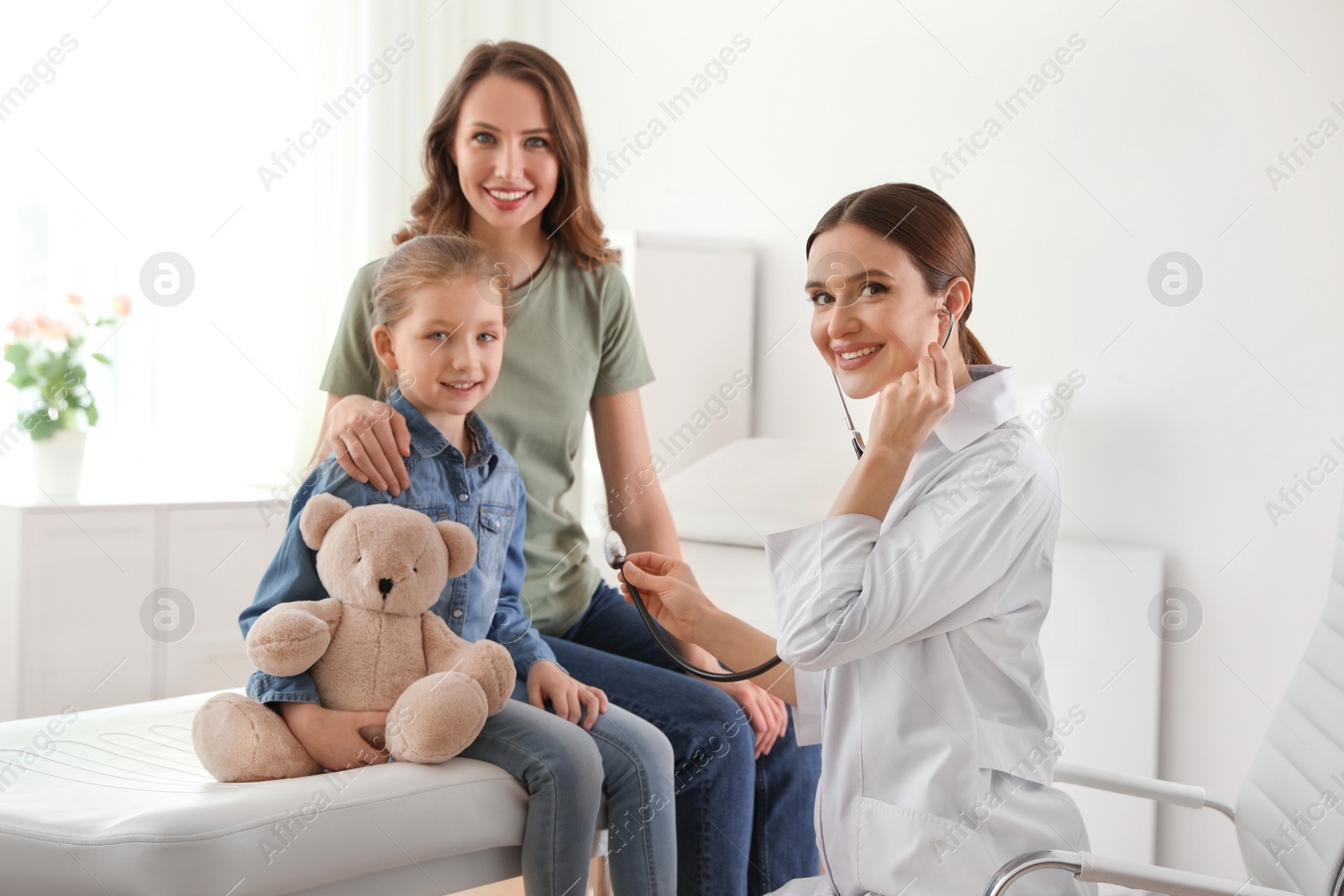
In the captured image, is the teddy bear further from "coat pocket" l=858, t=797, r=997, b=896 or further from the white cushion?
"coat pocket" l=858, t=797, r=997, b=896

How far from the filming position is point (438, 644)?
117 centimetres

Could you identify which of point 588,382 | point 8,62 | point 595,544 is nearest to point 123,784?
point 588,382

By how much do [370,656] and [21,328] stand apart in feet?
5.58

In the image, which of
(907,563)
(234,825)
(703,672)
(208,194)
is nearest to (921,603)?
(907,563)

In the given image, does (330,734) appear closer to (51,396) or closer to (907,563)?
(907,563)

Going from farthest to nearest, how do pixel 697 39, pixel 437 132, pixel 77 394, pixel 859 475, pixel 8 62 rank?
pixel 697 39, pixel 8 62, pixel 77 394, pixel 437 132, pixel 859 475

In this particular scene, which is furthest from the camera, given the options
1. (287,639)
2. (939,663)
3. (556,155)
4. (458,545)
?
(556,155)

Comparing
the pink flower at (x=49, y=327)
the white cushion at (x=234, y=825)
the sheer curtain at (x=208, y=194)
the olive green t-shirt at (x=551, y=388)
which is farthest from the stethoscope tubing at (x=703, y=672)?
the sheer curtain at (x=208, y=194)

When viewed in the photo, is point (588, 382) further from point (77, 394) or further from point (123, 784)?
point (77, 394)

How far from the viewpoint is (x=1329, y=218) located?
177cm

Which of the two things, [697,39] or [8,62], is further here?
[697,39]

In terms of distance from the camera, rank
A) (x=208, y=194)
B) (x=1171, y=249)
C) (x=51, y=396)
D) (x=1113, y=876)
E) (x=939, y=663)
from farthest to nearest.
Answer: (x=208, y=194)
(x=51, y=396)
(x=1171, y=249)
(x=939, y=663)
(x=1113, y=876)

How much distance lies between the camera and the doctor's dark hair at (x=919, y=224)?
3.31ft

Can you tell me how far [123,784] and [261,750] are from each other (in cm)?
17
